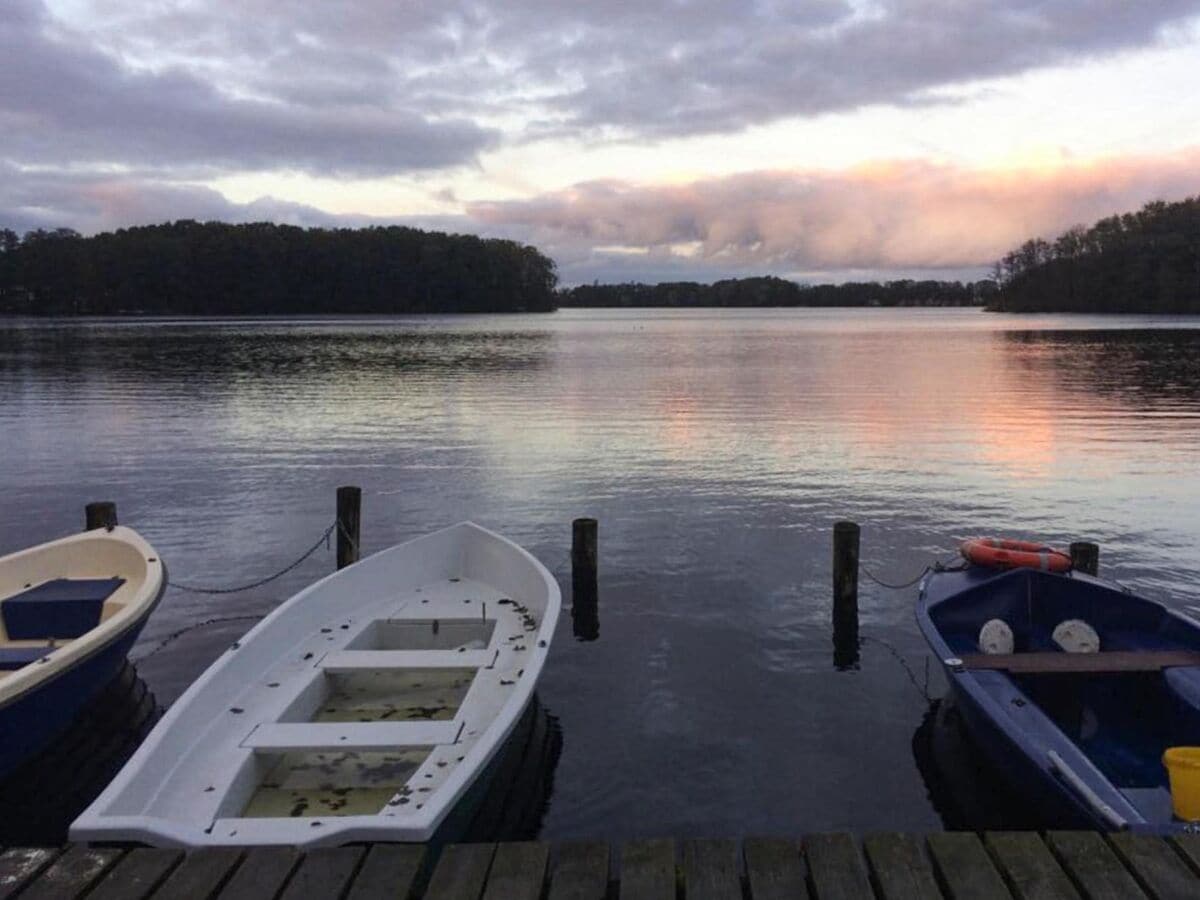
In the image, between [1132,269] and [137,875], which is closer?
[137,875]

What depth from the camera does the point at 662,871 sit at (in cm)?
537

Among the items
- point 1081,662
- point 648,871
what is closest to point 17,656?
point 648,871

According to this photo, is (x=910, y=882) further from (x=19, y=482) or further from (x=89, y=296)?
(x=89, y=296)

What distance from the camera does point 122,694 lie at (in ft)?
38.3

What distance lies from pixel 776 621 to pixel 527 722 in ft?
16.6

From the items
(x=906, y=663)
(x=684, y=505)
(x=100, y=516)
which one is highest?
(x=100, y=516)

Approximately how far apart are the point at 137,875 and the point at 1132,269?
193 metres

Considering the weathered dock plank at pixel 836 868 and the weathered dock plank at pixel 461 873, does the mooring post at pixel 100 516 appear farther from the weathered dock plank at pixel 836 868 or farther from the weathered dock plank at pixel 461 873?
the weathered dock plank at pixel 836 868

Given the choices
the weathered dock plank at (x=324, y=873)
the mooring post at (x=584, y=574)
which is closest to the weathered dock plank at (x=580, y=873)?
the weathered dock plank at (x=324, y=873)

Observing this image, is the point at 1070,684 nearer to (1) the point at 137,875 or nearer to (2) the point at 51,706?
(1) the point at 137,875

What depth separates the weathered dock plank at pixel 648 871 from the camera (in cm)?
520

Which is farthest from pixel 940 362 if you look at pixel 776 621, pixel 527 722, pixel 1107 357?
pixel 527 722

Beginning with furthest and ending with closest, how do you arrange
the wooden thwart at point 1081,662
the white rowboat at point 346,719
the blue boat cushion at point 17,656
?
1. the blue boat cushion at point 17,656
2. the wooden thwart at point 1081,662
3. the white rowboat at point 346,719

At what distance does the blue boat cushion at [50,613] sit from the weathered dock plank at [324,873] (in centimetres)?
713
